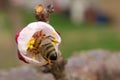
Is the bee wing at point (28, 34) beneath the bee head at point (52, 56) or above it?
above

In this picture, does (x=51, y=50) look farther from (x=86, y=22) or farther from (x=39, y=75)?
(x=86, y=22)

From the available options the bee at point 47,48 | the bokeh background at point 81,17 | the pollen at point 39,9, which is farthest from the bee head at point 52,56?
the bokeh background at point 81,17

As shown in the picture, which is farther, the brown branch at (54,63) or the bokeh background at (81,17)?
the bokeh background at (81,17)

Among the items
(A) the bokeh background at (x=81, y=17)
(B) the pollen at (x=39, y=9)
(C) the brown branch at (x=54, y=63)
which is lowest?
(A) the bokeh background at (x=81, y=17)

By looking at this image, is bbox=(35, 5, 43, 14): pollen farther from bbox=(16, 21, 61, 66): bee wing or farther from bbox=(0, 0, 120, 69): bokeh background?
bbox=(0, 0, 120, 69): bokeh background

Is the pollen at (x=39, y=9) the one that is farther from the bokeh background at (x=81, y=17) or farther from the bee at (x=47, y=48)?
the bokeh background at (x=81, y=17)
